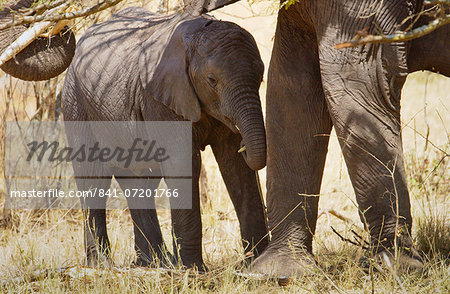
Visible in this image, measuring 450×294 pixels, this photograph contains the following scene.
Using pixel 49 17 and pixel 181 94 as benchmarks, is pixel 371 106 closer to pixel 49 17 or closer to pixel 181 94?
pixel 49 17

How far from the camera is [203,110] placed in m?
4.80

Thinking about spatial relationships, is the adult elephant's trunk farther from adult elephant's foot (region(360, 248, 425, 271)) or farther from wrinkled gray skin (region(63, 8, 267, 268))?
adult elephant's foot (region(360, 248, 425, 271))

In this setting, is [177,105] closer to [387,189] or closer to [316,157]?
[316,157]

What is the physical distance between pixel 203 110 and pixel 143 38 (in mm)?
838

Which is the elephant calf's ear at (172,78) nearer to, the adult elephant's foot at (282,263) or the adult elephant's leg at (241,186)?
the adult elephant's leg at (241,186)

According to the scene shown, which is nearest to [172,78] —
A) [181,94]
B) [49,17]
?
[181,94]

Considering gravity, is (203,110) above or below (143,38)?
below

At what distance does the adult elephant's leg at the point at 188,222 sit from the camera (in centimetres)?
468

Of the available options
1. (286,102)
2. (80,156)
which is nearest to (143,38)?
(80,156)

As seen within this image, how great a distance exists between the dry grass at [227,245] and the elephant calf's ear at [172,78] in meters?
0.95

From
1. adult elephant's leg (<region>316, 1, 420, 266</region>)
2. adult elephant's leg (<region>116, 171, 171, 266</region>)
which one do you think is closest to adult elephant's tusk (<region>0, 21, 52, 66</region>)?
adult elephant's leg (<region>116, 171, 171, 266</region>)

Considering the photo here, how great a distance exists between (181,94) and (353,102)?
1567 mm

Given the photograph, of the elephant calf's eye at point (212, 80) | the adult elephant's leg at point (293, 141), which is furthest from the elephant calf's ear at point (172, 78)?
the adult elephant's leg at point (293, 141)

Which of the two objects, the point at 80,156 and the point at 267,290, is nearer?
the point at 267,290
